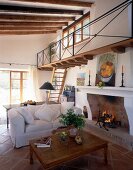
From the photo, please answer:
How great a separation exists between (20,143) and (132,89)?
9.39ft

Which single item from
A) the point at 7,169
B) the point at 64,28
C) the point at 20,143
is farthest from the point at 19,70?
the point at 7,169

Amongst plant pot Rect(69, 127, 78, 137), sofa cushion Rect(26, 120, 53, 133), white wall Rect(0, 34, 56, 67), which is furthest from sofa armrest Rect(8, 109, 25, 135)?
white wall Rect(0, 34, 56, 67)

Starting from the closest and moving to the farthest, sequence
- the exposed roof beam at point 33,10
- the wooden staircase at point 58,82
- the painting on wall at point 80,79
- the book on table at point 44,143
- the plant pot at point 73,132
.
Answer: the book on table at point 44,143 < the plant pot at point 73,132 < the exposed roof beam at point 33,10 < the painting on wall at point 80,79 < the wooden staircase at point 58,82

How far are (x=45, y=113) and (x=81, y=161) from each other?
172 centimetres

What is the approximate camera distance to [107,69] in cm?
459

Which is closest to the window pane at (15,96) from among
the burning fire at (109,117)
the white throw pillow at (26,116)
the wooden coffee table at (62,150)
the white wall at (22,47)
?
the white wall at (22,47)

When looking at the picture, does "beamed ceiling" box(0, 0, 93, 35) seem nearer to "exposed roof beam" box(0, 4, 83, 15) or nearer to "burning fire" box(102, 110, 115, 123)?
"exposed roof beam" box(0, 4, 83, 15)

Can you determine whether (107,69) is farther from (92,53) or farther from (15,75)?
(15,75)

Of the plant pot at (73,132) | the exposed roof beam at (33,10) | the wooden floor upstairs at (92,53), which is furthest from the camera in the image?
the exposed roof beam at (33,10)

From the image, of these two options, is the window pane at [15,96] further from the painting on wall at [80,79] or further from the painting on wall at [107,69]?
the painting on wall at [107,69]

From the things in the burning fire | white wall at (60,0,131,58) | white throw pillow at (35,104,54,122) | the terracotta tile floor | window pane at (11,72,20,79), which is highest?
white wall at (60,0,131,58)

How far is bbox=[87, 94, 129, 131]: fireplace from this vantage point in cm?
445

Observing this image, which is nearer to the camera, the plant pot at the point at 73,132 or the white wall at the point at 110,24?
the plant pot at the point at 73,132

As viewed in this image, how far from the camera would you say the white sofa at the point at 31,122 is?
370 cm
